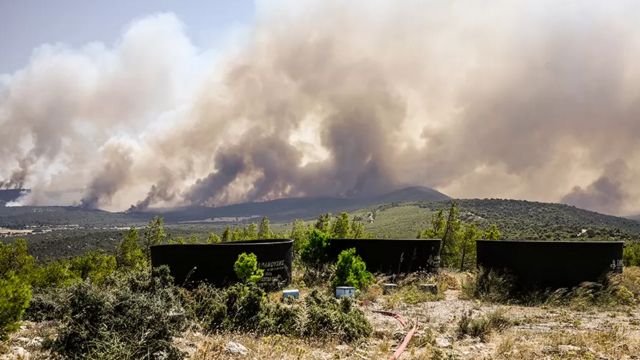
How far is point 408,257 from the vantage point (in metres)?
27.3

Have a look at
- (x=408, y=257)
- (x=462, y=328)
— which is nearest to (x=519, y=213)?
(x=408, y=257)

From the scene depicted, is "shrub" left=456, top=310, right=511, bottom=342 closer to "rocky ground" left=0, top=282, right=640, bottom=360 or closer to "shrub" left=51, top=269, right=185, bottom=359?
"rocky ground" left=0, top=282, right=640, bottom=360

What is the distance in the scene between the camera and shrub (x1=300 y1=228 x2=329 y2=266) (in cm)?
2852

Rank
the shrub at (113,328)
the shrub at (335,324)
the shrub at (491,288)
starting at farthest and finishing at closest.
→ the shrub at (491,288), the shrub at (335,324), the shrub at (113,328)

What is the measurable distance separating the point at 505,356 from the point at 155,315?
7.58 metres

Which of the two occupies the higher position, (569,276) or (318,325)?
(569,276)

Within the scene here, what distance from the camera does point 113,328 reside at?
10.1 m

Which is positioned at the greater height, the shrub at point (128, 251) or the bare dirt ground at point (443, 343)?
the bare dirt ground at point (443, 343)

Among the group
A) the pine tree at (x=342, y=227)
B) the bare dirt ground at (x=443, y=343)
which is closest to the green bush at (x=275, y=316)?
the bare dirt ground at (x=443, y=343)

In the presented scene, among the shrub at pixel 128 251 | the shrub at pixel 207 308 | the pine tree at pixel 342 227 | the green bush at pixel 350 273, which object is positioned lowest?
the shrub at pixel 128 251

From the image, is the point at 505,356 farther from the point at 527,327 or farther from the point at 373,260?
the point at 373,260

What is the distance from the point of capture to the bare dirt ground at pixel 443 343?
34.5 ft

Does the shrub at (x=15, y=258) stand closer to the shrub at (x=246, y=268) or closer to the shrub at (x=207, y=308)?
the shrub at (x=246, y=268)

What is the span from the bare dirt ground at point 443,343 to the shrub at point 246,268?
6.32m
